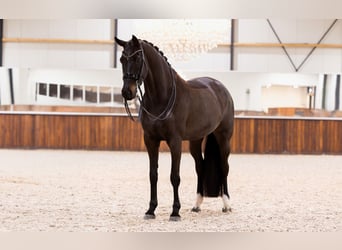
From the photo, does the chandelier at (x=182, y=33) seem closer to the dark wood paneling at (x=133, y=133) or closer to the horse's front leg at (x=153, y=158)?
the dark wood paneling at (x=133, y=133)

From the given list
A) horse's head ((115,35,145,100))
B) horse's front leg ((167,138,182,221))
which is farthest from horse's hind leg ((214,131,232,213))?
horse's head ((115,35,145,100))

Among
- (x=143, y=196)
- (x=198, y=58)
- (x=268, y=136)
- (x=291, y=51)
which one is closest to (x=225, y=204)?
(x=143, y=196)

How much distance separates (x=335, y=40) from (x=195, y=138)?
9.29m

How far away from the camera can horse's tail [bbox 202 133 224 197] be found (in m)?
4.41

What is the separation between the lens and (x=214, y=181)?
14.5 feet

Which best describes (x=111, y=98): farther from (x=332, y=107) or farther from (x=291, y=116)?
(x=332, y=107)

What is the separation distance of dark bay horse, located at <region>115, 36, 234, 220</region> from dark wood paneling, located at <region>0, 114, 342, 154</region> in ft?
23.6

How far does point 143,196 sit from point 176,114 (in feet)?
6.17

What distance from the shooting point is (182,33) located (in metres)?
8.48

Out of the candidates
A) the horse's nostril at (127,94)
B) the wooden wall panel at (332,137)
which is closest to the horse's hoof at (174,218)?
the horse's nostril at (127,94)

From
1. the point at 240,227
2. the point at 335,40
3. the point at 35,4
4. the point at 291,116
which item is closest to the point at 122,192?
the point at 240,227

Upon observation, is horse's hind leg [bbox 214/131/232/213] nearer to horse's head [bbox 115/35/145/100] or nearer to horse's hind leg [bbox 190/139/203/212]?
horse's hind leg [bbox 190/139/203/212]

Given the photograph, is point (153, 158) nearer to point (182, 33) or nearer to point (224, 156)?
point (224, 156)

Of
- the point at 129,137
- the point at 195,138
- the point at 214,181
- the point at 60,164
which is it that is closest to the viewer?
the point at 195,138
